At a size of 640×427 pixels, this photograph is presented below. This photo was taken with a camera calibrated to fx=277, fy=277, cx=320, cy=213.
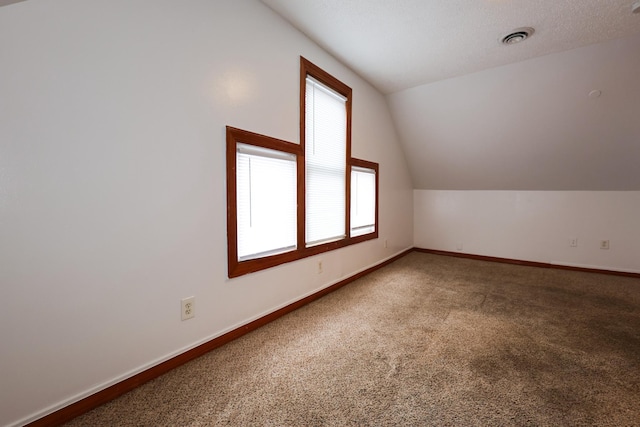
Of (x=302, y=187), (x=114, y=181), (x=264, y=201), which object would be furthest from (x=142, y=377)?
(x=302, y=187)

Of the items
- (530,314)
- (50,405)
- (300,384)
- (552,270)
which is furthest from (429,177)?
(50,405)

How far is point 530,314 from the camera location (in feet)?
8.09

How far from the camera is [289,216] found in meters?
2.45

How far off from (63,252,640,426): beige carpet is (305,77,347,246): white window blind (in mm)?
791

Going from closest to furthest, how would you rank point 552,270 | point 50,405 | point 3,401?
point 3,401 < point 50,405 < point 552,270

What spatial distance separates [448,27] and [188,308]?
298 centimetres

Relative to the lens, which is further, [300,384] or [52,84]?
[300,384]

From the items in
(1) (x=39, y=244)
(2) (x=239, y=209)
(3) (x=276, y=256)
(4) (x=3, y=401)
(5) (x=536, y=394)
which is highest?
Result: (2) (x=239, y=209)

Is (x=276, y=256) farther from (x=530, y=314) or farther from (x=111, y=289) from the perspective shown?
(x=530, y=314)

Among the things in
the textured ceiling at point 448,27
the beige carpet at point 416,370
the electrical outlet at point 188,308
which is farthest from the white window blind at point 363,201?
the electrical outlet at point 188,308

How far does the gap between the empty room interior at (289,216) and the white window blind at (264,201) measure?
0.02m

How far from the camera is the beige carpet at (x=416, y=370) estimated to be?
1329mm

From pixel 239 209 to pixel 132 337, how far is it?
3.25 ft

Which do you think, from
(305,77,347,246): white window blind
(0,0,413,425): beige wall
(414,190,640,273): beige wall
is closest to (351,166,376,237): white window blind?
(305,77,347,246): white window blind
